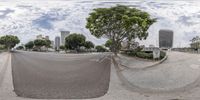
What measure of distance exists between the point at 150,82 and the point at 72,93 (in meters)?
4.59

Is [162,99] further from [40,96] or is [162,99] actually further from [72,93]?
[40,96]

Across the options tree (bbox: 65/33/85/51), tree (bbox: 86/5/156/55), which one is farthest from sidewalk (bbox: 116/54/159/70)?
tree (bbox: 65/33/85/51)

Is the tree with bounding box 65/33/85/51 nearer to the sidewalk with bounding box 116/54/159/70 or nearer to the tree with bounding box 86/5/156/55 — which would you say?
the tree with bounding box 86/5/156/55

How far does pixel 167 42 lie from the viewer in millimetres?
54531

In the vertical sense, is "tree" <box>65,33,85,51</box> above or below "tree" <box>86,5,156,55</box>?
below

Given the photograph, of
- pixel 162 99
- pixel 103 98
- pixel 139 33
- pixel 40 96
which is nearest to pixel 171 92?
pixel 162 99

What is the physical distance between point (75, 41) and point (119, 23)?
14542 mm

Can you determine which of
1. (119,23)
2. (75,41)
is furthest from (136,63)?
(75,41)

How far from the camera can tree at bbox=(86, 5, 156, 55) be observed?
37.1 metres

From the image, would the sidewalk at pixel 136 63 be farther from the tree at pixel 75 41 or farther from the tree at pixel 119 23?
the tree at pixel 75 41

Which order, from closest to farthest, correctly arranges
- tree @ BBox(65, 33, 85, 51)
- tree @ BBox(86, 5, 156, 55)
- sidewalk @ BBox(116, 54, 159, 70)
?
1. sidewalk @ BBox(116, 54, 159, 70)
2. tree @ BBox(86, 5, 156, 55)
3. tree @ BBox(65, 33, 85, 51)

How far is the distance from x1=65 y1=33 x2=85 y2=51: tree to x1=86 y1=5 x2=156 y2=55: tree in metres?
7.47

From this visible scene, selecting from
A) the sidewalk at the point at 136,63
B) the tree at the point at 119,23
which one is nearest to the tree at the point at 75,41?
the tree at the point at 119,23

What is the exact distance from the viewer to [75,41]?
51188 mm
